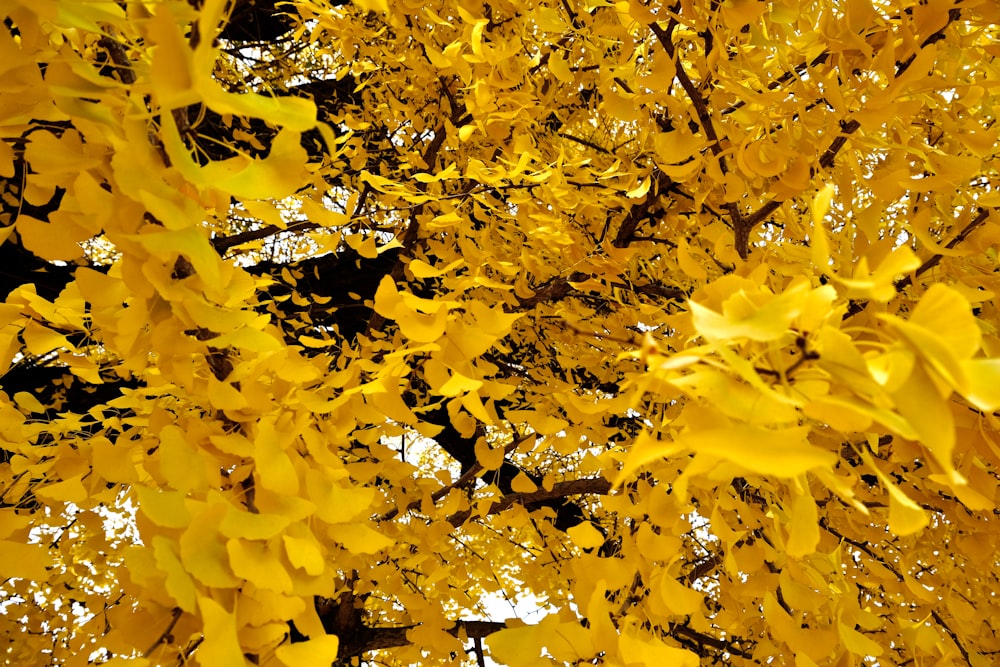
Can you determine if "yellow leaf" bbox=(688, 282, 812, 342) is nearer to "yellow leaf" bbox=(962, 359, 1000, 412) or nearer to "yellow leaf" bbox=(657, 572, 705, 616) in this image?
"yellow leaf" bbox=(962, 359, 1000, 412)

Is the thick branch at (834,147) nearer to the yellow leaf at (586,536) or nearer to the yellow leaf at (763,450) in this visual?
the yellow leaf at (586,536)

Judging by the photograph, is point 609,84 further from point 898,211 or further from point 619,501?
point 898,211

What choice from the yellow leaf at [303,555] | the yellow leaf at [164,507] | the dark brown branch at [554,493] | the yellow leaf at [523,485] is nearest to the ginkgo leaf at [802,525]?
the yellow leaf at [303,555]

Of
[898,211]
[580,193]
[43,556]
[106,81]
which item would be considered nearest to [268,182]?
[106,81]

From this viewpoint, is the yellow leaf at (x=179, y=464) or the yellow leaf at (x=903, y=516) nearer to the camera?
the yellow leaf at (x=903, y=516)

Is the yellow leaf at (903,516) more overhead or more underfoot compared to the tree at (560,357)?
more underfoot

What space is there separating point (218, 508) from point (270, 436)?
79 millimetres

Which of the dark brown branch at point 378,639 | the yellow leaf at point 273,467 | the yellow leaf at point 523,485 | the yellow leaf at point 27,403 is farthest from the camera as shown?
the dark brown branch at point 378,639

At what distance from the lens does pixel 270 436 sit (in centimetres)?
61

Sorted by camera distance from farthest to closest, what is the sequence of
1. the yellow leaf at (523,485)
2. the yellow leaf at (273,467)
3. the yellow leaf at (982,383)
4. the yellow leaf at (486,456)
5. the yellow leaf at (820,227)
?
the yellow leaf at (523,485) → the yellow leaf at (486,456) → the yellow leaf at (273,467) → the yellow leaf at (820,227) → the yellow leaf at (982,383)

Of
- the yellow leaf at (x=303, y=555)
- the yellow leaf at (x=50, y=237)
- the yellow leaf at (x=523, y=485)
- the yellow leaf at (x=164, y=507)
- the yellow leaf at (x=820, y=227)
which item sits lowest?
the yellow leaf at (x=303, y=555)

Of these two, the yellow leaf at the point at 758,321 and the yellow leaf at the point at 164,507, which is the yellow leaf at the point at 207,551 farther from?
the yellow leaf at the point at 758,321

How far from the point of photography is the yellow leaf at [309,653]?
57 centimetres

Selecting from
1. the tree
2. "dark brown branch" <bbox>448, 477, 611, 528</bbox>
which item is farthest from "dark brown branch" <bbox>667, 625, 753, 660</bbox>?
"dark brown branch" <bbox>448, 477, 611, 528</bbox>
